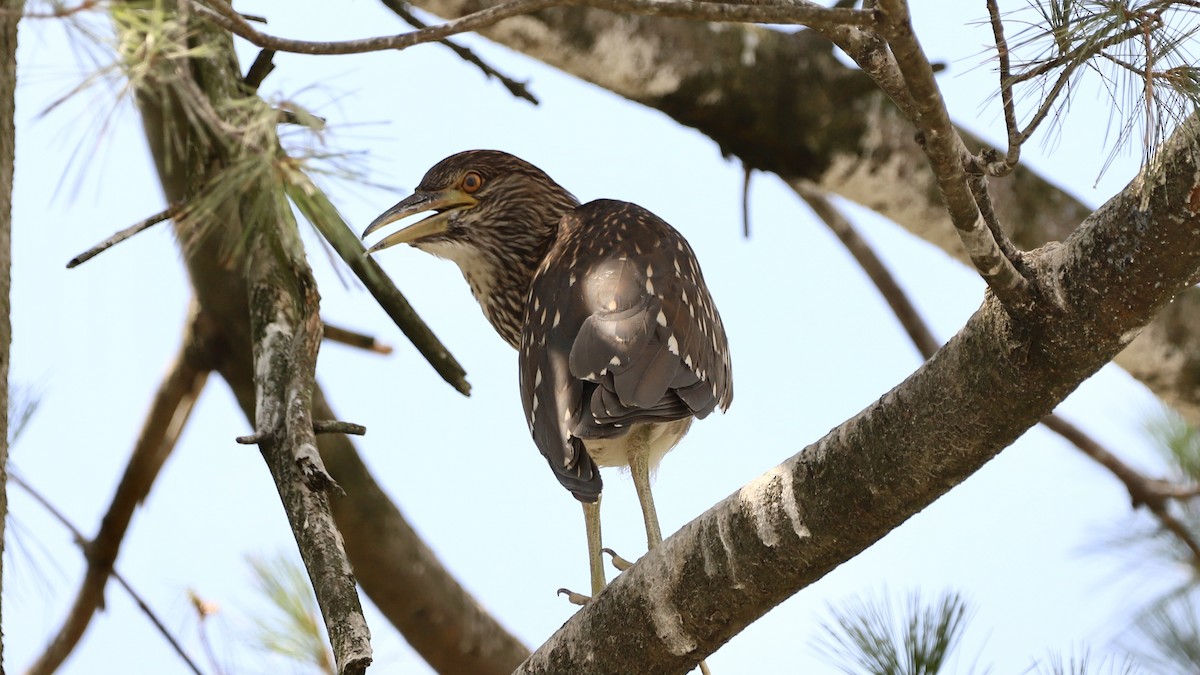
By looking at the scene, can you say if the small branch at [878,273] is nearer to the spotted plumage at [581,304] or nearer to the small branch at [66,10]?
the spotted plumage at [581,304]

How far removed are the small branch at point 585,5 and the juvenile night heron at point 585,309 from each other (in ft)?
3.64

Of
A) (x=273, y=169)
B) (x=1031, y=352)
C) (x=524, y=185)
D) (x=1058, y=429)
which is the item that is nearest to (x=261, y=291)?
(x=273, y=169)

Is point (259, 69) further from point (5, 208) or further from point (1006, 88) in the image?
point (1006, 88)

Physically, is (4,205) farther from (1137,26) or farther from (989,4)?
(1137,26)

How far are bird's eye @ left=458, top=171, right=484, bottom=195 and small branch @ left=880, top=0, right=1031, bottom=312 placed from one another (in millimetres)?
2108

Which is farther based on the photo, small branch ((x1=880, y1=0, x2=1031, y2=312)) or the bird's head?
the bird's head

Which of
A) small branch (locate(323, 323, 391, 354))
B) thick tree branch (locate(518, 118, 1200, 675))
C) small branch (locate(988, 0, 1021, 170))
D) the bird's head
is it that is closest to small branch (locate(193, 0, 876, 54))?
small branch (locate(988, 0, 1021, 170))

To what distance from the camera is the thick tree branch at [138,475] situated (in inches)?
161

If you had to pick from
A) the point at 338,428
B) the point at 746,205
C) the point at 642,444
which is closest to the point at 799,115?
the point at 746,205

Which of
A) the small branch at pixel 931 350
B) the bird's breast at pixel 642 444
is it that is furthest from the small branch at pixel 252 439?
the small branch at pixel 931 350

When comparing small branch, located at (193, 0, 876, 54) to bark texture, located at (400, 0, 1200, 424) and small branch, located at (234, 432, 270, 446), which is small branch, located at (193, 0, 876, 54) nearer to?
small branch, located at (234, 432, 270, 446)

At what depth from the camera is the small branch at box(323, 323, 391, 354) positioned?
390 centimetres

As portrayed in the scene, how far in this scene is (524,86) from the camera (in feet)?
11.5

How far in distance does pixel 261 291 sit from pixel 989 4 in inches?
72.4
